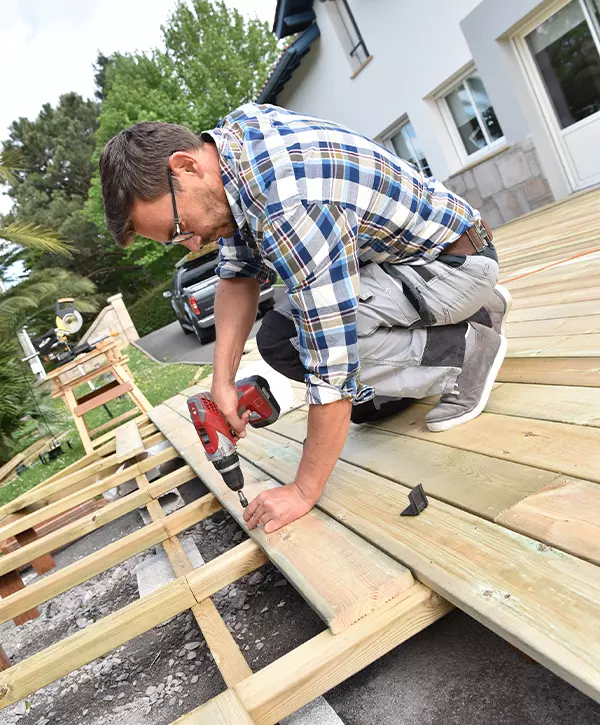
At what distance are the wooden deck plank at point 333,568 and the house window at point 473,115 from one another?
7928mm

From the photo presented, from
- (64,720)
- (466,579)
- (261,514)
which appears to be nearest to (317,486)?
(261,514)

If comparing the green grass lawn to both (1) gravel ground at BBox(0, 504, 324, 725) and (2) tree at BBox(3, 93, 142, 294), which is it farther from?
(2) tree at BBox(3, 93, 142, 294)

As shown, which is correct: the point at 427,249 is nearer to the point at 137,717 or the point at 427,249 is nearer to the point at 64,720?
the point at 137,717

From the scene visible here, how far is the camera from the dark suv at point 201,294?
10.3 m

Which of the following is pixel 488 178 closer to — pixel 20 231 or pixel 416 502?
pixel 20 231

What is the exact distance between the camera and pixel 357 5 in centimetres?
934

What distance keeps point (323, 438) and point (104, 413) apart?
6552 millimetres

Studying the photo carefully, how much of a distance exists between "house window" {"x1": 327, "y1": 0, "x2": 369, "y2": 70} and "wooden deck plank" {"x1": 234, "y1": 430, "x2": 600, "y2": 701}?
33.3 ft

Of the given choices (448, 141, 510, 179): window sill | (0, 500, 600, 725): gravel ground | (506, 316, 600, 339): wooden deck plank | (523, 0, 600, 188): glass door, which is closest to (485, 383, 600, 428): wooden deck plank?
(506, 316, 600, 339): wooden deck plank

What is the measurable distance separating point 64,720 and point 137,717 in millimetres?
332

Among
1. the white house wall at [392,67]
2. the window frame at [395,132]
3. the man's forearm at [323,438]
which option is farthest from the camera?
the window frame at [395,132]

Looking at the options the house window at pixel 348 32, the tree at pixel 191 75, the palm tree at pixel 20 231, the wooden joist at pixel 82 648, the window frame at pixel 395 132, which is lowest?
the wooden joist at pixel 82 648

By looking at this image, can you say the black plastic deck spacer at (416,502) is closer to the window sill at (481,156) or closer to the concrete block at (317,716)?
the concrete block at (317,716)

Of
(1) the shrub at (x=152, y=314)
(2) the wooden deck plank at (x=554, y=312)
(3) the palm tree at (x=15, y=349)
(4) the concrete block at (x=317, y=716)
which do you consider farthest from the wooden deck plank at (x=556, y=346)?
(1) the shrub at (x=152, y=314)
